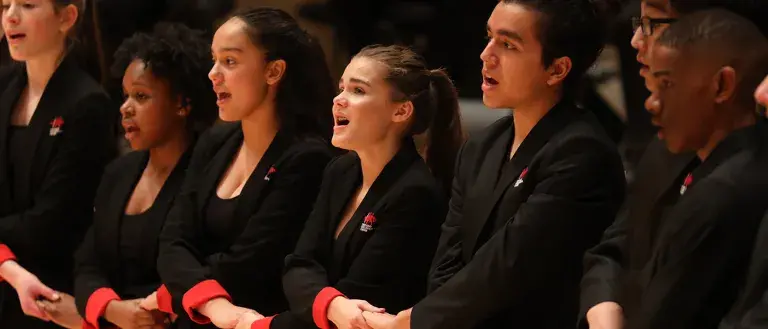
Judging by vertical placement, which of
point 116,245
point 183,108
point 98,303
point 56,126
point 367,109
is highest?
point 367,109

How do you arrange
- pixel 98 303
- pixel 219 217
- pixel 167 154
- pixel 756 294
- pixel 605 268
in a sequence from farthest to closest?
pixel 167 154 < pixel 98 303 < pixel 219 217 < pixel 605 268 < pixel 756 294

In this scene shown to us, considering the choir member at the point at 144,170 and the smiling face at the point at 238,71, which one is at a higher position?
the smiling face at the point at 238,71

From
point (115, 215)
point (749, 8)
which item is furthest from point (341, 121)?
point (749, 8)

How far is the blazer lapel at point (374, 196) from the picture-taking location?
8.26ft

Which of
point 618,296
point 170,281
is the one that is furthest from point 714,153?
point 170,281

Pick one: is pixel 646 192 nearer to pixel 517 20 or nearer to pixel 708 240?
pixel 708 240

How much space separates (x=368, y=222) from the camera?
2500 mm

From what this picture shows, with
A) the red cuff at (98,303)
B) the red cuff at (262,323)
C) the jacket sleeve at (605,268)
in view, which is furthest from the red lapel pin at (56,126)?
the jacket sleeve at (605,268)

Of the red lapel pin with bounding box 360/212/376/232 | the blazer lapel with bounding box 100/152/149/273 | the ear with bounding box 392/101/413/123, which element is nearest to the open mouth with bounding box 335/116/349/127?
the ear with bounding box 392/101/413/123

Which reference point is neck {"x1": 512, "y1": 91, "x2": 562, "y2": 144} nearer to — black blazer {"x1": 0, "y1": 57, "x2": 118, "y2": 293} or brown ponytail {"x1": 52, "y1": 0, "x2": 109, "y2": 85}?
black blazer {"x1": 0, "y1": 57, "x2": 118, "y2": 293}

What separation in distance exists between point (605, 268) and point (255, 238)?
939 millimetres

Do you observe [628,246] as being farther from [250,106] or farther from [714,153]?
[250,106]

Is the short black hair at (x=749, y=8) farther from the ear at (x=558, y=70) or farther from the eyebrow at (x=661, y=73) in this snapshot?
the ear at (x=558, y=70)

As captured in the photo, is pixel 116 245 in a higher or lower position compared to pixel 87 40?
lower
